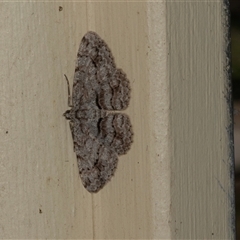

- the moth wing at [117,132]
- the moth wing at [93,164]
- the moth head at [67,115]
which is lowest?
the moth wing at [93,164]

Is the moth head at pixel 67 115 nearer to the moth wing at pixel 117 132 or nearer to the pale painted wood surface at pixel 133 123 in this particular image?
the pale painted wood surface at pixel 133 123

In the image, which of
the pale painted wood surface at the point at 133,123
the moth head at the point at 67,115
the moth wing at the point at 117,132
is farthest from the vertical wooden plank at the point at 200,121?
the moth head at the point at 67,115

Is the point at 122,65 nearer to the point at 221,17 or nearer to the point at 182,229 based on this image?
the point at 221,17

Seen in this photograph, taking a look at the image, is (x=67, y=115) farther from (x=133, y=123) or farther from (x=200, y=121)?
(x=200, y=121)

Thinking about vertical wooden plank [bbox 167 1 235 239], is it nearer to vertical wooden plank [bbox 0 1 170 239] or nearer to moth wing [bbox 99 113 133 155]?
vertical wooden plank [bbox 0 1 170 239]

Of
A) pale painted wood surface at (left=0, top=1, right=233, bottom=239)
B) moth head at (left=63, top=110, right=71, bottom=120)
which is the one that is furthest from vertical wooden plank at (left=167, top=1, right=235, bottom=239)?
moth head at (left=63, top=110, right=71, bottom=120)

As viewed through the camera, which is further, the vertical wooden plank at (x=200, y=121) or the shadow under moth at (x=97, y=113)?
the shadow under moth at (x=97, y=113)
